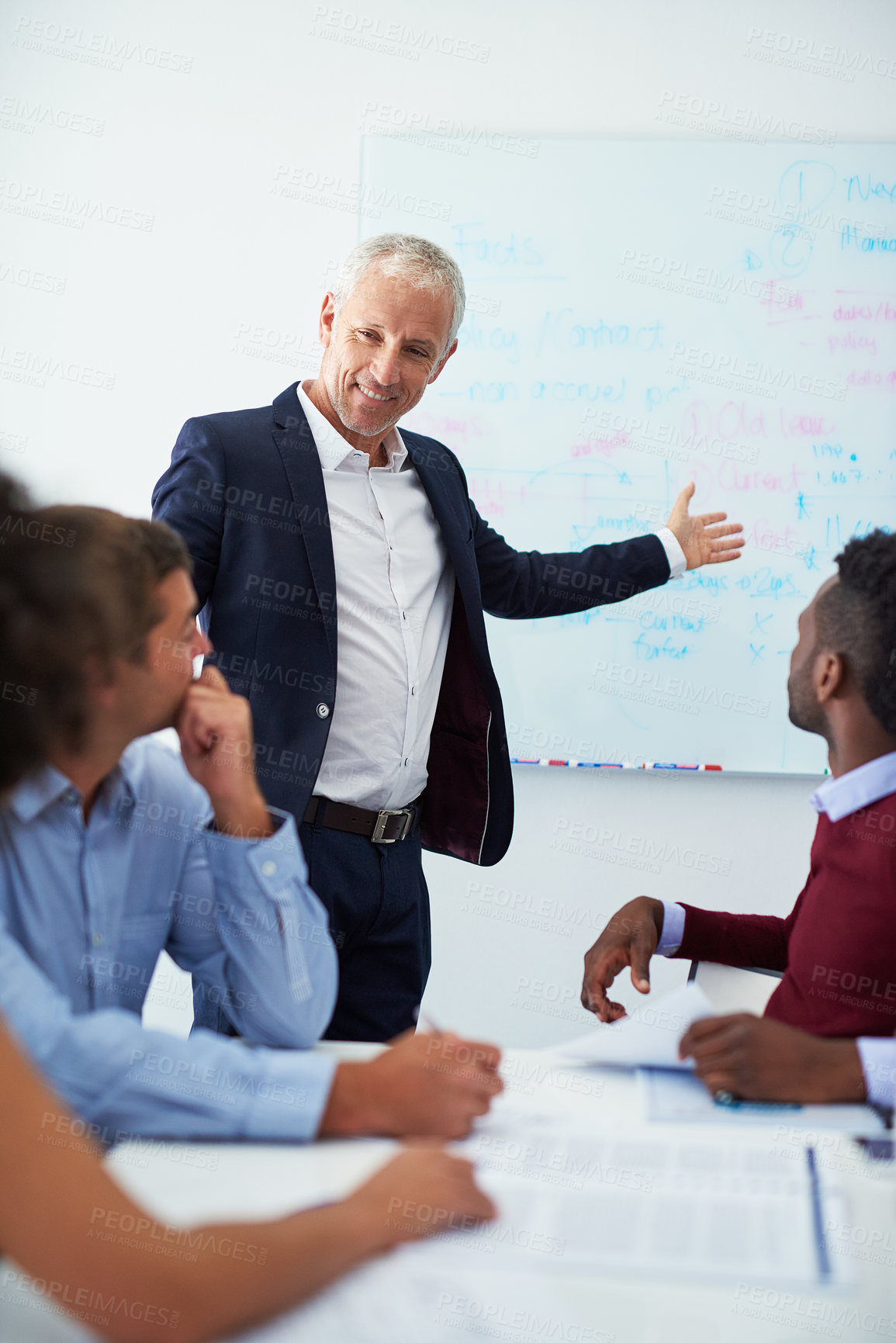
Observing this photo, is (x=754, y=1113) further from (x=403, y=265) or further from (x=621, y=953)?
(x=403, y=265)

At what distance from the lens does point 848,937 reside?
1204mm

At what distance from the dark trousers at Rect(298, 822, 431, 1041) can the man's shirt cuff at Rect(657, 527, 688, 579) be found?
0.76 metres

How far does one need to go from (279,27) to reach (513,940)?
90.6 inches

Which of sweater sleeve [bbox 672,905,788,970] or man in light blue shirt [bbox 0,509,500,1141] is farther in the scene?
sweater sleeve [bbox 672,905,788,970]

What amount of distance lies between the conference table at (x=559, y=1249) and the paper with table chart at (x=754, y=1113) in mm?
13

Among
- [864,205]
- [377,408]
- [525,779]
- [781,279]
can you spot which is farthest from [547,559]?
[864,205]

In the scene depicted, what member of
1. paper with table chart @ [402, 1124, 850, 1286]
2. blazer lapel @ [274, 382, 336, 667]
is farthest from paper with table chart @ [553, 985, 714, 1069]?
blazer lapel @ [274, 382, 336, 667]

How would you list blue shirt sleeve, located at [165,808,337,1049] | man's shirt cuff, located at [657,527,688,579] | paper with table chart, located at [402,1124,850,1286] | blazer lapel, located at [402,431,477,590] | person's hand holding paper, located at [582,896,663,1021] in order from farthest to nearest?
man's shirt cuff, located at [657,527,688,579] → blazer lapel, located at [402,431,477,590] → person's hand holding paper, located at [582,896,663,1021] → blue shirt sleeve, located at [165,808,337,1049] → paper with table chart, located at [402,1124,850,1286]

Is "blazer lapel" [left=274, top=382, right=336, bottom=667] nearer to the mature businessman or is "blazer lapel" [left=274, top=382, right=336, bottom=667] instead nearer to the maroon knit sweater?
the mature businessman

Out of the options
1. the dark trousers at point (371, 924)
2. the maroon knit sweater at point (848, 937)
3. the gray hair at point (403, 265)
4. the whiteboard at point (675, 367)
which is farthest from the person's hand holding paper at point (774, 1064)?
the whiteboard at point (675, 367)

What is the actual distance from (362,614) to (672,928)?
0.71m

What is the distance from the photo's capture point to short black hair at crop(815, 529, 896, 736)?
4.26 feet

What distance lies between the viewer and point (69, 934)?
1.08m

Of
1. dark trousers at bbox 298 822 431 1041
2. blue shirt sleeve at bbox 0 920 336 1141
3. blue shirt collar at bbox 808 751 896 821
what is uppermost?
blue shirt collar at bbox 808 751 896 821
